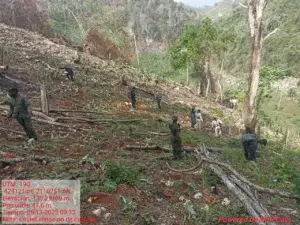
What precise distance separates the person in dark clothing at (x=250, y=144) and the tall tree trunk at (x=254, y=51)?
111 inches

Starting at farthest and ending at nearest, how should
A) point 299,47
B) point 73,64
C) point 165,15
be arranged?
point 165,15
point 299,47
point 73,64

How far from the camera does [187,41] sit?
38.8 metres

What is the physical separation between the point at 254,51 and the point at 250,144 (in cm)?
407

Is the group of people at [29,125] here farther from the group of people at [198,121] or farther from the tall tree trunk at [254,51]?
the group of people at [198,121]

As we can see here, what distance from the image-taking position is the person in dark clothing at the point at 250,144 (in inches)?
389

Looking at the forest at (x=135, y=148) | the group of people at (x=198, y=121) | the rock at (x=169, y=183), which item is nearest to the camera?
the forest at (x=135, y=148)

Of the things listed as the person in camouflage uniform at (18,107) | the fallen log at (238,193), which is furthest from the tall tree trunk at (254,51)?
the person in camouflage uniform at (18,107)

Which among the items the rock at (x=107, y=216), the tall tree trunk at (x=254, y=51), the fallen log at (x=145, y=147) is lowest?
the rock at (x=107, y=216)

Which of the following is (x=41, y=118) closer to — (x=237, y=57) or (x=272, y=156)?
Result: (x=272, y=156)

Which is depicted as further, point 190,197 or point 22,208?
point 190,197

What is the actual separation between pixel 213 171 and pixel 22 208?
13.5ft

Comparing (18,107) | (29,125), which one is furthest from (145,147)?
(18,107)

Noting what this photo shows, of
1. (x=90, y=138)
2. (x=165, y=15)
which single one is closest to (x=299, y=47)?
(x=165, y=15)

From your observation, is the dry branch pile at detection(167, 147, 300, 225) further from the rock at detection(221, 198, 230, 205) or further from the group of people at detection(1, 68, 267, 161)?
the group of people at detection(1, 68, 267, 161)
